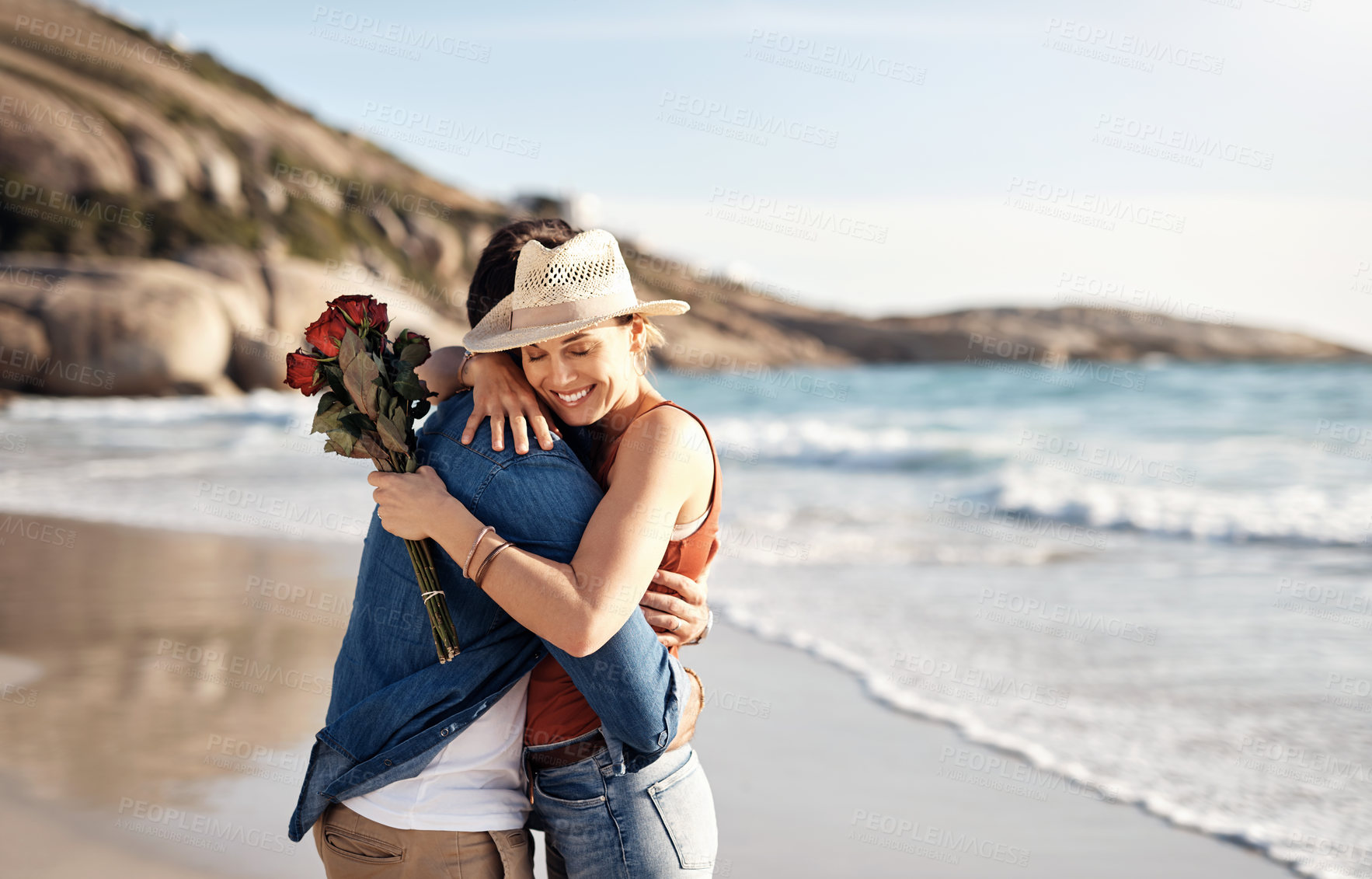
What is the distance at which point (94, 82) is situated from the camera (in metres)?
33.9

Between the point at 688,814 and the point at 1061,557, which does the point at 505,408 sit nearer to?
the point at 688,814

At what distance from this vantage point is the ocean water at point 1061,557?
418 cm

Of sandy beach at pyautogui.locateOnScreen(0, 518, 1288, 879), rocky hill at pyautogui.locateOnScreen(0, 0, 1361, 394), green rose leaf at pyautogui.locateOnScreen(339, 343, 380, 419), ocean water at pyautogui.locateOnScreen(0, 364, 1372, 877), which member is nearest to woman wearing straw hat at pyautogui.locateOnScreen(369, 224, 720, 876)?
green rose leaf at pyautogui.locateOnScreen(339, 343, 380, 419)

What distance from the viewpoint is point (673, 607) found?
1816 mm

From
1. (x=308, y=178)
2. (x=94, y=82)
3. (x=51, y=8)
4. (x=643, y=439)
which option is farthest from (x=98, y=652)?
(x=51, y=8)

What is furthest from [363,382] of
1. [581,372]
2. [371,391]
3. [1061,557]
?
[1061,557]

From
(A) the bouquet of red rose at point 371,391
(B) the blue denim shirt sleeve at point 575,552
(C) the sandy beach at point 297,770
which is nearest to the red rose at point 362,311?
(A) the bouquet of red rose at point 371,391

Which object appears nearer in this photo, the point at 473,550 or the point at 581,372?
the point at 473,550

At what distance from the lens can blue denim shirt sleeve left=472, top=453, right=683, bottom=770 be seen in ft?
5.04

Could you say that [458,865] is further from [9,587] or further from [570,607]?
[9,587]

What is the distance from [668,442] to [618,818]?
61 cm

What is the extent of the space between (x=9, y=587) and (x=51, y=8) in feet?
141

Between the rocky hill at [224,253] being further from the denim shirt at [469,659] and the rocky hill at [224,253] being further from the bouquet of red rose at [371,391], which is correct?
the denim shirt at [469,659]

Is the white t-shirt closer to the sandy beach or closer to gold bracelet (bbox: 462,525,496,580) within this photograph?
gold bracelet (bbox: 462,525,496,580)
